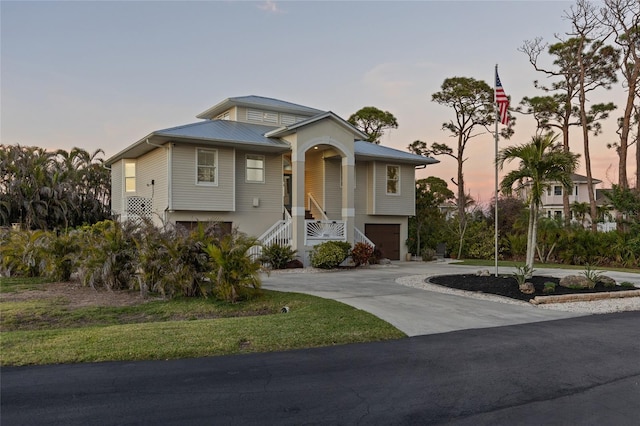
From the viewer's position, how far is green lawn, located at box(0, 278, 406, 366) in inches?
233

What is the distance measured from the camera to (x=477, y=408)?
4.34 metres

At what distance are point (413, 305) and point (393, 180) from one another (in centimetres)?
1386

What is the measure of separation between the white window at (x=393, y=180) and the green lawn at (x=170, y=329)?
1393 centimetres

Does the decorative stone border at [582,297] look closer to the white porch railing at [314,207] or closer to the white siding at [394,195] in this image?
the white porch railing at [314,207]

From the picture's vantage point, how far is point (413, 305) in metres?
9.80

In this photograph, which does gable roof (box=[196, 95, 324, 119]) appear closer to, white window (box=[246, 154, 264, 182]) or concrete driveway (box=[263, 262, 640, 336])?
white window (box=[246, 154, 264, 182])

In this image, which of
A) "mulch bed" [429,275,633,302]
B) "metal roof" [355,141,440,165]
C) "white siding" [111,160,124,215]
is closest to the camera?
"mulch bed" [429,275,633,302]

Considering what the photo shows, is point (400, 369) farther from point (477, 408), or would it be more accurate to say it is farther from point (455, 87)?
point (455, 87)

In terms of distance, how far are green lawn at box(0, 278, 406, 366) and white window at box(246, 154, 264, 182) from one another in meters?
10.3

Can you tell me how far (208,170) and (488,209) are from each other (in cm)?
2566

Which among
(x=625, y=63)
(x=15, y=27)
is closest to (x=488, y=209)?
(x=625, y=63)

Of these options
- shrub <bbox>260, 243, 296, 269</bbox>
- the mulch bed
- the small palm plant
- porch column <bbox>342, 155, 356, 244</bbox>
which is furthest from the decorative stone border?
porch column <bbox>342, 155, 356, 244</bbox>

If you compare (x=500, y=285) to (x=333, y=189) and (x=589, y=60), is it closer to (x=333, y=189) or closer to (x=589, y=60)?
(x=333, y=189)

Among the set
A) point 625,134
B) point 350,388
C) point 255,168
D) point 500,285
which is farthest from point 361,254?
point 625,134
